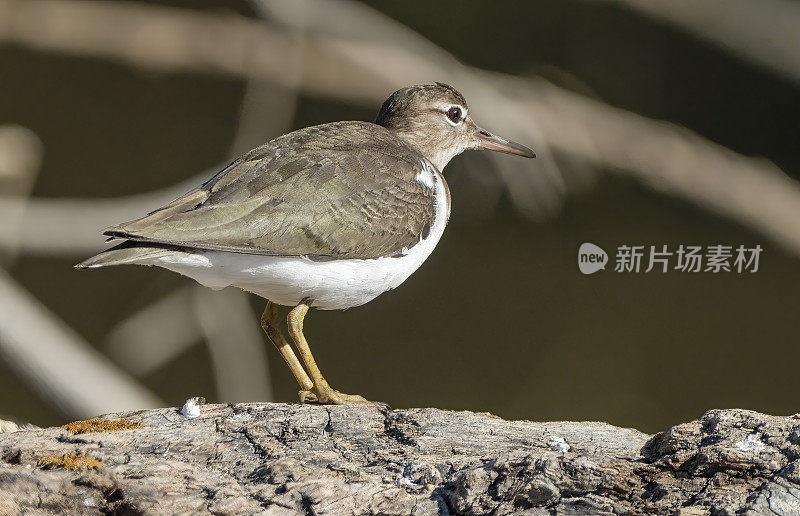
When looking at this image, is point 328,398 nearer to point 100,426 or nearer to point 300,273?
point 300,273

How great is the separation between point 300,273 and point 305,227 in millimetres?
212

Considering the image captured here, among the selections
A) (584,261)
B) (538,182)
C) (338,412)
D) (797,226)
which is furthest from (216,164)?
(797,226)

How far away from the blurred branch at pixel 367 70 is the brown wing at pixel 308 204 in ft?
8.30

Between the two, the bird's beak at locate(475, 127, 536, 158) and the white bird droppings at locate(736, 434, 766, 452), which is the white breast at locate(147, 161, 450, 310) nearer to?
the bird's beak at locate(475, 127, 536, 158)

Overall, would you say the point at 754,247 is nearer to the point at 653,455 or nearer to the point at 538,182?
the point at 538,182

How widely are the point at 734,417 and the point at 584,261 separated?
14.4 ft

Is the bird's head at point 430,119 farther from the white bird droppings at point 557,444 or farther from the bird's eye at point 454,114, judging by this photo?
the white bird droppings at point 557,444

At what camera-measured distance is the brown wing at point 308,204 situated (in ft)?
13.6

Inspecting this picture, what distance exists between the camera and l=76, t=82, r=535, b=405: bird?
4137 millimetres

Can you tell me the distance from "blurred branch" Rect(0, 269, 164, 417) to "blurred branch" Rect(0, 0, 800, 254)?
1.74 feet

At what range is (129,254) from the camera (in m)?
3.97

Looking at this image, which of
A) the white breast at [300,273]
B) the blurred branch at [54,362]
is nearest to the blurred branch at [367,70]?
the blurred branch at [54,362]

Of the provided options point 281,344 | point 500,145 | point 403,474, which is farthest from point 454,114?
point 403,474

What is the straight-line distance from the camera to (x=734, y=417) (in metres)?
3.19
